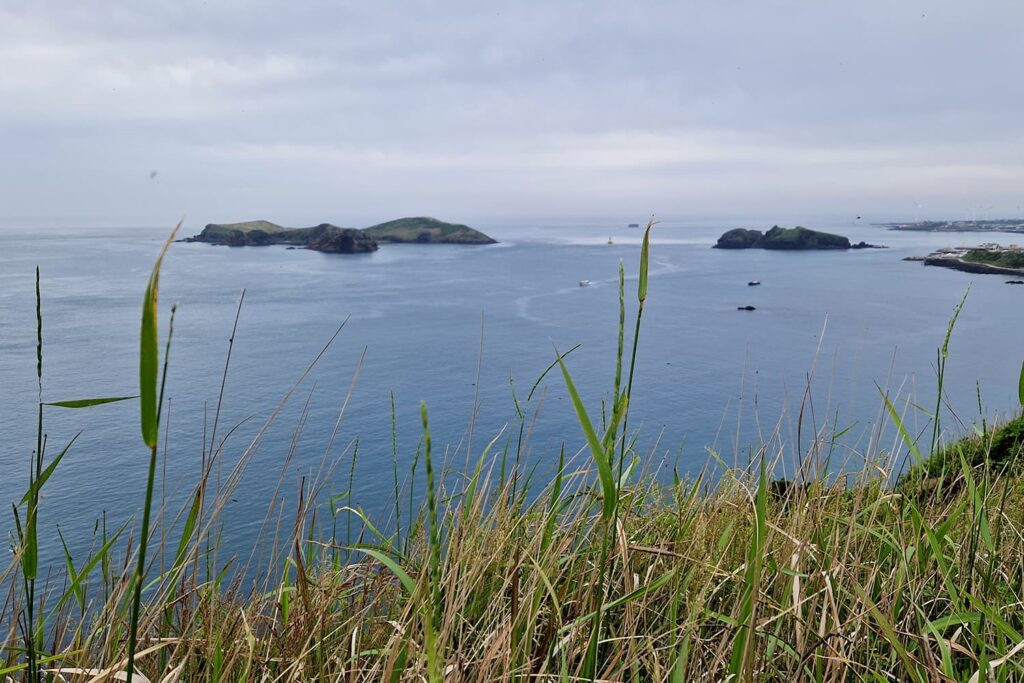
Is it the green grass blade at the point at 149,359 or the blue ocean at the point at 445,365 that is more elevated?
the green grass blade at the point at 149,359

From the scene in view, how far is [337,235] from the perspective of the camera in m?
119

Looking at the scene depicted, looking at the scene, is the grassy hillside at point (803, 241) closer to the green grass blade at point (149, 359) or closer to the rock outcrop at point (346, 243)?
the rock outcrop at point (346, 243)

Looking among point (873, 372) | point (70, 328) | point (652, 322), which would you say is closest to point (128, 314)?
point (70, 328)

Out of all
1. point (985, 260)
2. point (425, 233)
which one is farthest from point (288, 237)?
point (985, 260)

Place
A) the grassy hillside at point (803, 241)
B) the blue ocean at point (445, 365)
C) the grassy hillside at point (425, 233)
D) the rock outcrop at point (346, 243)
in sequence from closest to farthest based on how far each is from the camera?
the blue ocean at point (445, 365)
the rock outcrop at point (346, 243)
the grassy hillside at point (803, 241)
the grassy hillside at point (425, 233)

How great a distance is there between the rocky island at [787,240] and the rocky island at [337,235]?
4772 cm

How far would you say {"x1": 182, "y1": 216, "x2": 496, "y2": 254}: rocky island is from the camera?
391 feet

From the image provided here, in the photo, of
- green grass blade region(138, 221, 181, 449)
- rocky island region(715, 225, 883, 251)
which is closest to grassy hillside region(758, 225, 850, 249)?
rocky island region(715, 225, 883, 251)

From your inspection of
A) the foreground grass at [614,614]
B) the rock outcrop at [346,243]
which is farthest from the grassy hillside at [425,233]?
the foreground grass at [614,614]

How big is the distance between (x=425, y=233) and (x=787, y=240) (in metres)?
69.0

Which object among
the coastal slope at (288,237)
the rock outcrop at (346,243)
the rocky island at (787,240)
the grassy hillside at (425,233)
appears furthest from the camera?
the grassy hillside at (425,233)

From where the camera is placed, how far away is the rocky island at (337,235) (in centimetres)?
11912

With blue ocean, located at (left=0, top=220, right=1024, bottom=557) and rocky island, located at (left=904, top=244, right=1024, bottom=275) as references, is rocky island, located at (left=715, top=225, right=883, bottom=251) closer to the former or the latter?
rocky island, located at (left=904, top=244, right=1024, bottom=275)

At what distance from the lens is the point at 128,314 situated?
60.8m
